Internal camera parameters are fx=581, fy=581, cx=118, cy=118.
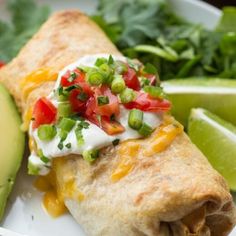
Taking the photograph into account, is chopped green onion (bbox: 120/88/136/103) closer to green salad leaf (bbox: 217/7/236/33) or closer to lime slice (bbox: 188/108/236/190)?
lime slice (bbox: 188/108/236/190)

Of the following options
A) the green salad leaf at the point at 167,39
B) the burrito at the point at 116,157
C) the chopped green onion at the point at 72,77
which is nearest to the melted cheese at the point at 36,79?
the burrito at the point at 116,157

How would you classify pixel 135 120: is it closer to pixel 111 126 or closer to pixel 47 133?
pixel 111 126

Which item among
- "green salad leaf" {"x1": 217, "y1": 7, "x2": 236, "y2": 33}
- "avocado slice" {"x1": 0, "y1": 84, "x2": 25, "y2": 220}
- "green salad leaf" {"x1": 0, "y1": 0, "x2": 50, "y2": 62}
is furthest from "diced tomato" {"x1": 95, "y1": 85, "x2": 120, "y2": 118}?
"green salad leaf" {"x1": 217, "y1": 7, "x2": 236, "y2": 33}

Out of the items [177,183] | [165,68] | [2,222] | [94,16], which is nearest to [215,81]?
[165,68]

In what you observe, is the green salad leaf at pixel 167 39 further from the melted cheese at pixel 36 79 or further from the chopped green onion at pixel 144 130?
the chopped green onion at pixel 144 130

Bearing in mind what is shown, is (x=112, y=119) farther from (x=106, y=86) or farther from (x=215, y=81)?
(x=215, y=81)

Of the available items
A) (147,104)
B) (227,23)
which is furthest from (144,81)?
(227,23)

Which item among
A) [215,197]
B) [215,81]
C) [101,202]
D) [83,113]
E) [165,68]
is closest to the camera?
[215,197]
